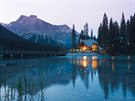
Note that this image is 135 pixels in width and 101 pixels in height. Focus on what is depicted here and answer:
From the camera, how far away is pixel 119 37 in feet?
362

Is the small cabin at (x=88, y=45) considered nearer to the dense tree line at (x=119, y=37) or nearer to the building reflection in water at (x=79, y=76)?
the dense tree line at (x=119, y=37)

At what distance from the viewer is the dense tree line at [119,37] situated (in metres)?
103

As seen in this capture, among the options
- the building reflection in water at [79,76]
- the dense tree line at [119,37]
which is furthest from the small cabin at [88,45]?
the building reflection in water at [79,76]

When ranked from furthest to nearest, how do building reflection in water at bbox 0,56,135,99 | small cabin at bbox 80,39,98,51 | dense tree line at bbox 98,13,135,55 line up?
small cabin at bbox 80,39,98,51 < dense tree line at bbox 98,13,135,55 < building reflection in water at bbox 0,56,135,99

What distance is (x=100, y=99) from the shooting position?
17.1 m

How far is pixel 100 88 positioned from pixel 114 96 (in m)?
3.56

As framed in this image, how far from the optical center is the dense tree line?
102750 mm

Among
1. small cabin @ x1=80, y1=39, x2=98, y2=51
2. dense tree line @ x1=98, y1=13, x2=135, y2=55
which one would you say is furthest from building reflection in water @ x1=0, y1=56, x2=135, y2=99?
small cabin @ x1=80, y1=39, x2=98, y2=51

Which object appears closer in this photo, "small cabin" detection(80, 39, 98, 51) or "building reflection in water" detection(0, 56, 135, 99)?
"building reflection in water" detection(0, 56, 135, 99)

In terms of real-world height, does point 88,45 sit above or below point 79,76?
above

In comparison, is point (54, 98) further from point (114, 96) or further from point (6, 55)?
point (6, 55)

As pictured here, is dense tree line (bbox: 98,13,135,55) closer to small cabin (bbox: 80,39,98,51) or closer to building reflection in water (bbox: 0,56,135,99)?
small cabin (bbox: 80,39,98,51)

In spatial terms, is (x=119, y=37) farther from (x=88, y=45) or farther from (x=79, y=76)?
(x=79, y=76)

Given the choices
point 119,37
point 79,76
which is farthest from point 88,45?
point 79,76
